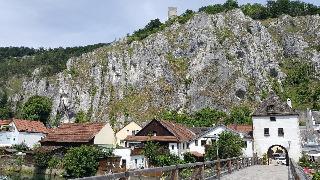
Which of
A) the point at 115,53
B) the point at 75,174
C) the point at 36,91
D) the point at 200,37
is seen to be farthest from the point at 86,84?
the point at 75,174

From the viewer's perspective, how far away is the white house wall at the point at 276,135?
60969 millimetres

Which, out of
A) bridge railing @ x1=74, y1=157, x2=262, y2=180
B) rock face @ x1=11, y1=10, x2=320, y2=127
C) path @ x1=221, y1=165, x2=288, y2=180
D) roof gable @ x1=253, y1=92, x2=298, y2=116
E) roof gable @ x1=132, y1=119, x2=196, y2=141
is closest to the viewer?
bridge railing @ x1=74, y1=157, x2=262, y2=180

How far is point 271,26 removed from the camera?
142000 millimetres

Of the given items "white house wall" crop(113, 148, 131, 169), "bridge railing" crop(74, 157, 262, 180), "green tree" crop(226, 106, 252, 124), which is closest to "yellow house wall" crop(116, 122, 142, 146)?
"green tree" crop(226, 106, 252, 124)

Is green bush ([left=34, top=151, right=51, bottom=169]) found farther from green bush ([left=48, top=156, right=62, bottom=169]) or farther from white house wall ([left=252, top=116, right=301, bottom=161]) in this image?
white house wall ([left=252, top=116, right=301, bottom=161])

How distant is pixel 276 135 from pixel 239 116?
121 feet

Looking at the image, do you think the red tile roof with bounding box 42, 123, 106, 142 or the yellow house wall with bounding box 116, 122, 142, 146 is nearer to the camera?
the red tile roof with bounding box 42, 123, 106, 142

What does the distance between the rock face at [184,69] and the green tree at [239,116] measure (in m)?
5.10

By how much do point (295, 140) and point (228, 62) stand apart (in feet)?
195

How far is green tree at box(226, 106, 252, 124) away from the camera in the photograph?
319 feet

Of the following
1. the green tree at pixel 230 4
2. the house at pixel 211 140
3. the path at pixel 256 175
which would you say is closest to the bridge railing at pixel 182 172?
the path at pixel 256 175

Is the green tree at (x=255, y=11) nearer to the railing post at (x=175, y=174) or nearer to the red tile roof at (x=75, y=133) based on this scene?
the red tile roof at (x=75, y=133)

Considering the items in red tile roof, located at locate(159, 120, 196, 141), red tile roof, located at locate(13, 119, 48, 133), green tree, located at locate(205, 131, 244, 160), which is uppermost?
red tile roof, located at locate(13, 119, 48, 133)

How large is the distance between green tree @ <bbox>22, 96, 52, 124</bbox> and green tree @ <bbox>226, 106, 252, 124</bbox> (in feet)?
192
